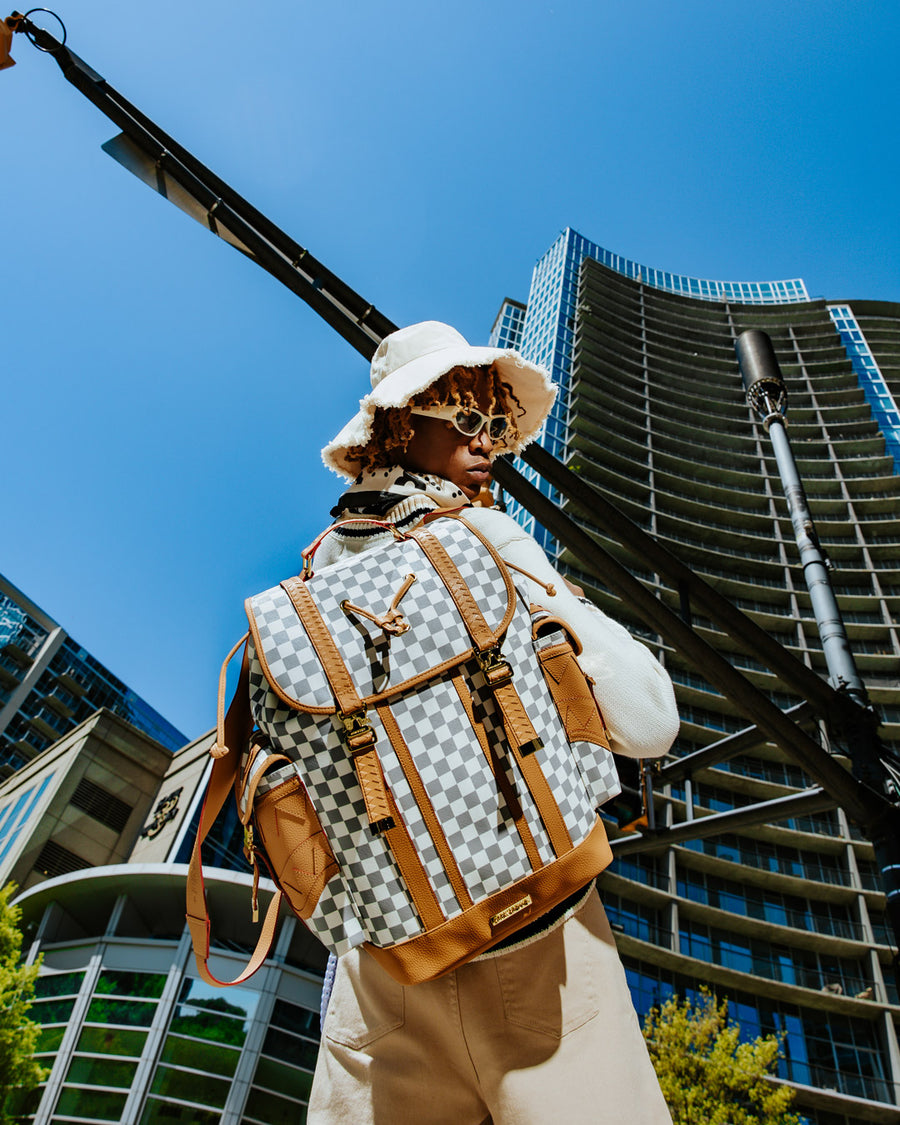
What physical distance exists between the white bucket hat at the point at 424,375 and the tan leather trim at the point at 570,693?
0.68 metres

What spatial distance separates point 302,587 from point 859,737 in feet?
9.26

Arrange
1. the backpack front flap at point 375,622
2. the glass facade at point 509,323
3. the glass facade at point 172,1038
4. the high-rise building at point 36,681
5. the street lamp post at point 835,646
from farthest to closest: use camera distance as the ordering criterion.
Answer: the glass facade at point 509,323 < the high-rise building at point 36,681 < the glass facade at point 172,1038 < the street lamp post at point 835,646 < the backpack front flap at point 375,622

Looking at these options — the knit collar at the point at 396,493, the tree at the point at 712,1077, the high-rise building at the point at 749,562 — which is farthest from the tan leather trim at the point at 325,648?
the tree at the point at 712,1077

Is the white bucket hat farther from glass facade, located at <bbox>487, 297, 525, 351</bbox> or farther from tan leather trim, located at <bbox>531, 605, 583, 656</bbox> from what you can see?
Result: glass facade, located at <bbox>487, 297, 525, 351</bbox>

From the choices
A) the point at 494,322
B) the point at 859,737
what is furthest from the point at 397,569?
the point at 494,322

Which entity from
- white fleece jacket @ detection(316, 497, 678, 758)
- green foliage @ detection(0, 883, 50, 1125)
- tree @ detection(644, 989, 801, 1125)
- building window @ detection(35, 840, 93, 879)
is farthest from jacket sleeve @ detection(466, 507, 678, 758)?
building window @ detection(35, 840, 93, 879)

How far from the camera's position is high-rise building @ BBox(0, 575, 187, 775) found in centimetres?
6044

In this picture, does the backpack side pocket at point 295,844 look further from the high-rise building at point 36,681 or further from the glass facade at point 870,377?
the high-rise building at point 36,681

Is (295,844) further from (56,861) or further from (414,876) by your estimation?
(56,861)

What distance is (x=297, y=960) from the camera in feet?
60.1

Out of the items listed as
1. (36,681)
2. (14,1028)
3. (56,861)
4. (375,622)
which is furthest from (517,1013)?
(36,681)

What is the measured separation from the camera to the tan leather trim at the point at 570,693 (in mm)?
1260

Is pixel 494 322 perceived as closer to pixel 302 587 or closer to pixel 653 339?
pixel 653 339

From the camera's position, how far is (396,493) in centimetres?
156
